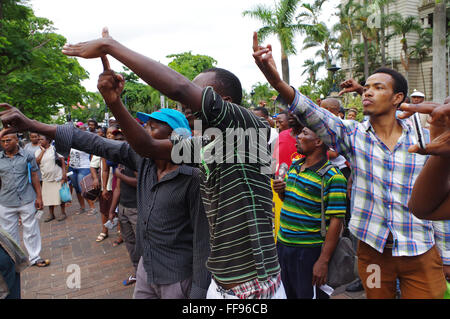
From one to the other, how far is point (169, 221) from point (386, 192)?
135cm

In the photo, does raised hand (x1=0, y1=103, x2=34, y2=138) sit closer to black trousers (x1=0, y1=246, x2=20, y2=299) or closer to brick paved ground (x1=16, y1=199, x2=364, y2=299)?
black trousers (x1=0, y1=246, x2=20, y2=299)

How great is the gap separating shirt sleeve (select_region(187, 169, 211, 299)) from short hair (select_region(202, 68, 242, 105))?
0.74m

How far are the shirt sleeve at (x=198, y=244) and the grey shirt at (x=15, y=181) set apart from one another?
3771 millimetres

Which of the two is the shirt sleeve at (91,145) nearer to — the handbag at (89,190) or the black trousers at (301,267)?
the black trousers at (301,267)

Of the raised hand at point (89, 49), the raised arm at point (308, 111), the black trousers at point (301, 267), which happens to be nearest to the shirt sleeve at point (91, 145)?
the raised hand at point (89, 49)

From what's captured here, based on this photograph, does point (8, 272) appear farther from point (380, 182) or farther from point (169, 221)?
point (380, 182)

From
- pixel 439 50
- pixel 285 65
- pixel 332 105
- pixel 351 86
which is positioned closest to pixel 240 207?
pixel 351 86

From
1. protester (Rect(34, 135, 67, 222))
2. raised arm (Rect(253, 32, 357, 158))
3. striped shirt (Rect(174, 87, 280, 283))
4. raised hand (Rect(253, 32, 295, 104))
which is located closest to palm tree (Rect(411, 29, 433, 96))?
protester (Rect(34, 135, 67, 222))

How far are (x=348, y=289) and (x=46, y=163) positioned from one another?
6.12 m

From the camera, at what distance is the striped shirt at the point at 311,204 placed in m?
2.54

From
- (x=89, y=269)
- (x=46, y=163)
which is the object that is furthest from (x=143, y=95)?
(x=89, y=269)

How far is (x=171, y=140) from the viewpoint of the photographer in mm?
2264

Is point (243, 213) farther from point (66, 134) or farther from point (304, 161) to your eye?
point (304, 161)

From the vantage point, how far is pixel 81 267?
4.80 metres
